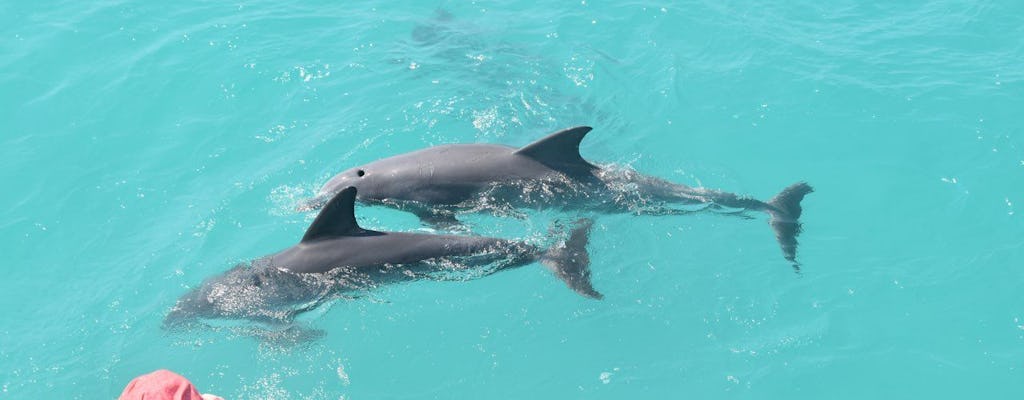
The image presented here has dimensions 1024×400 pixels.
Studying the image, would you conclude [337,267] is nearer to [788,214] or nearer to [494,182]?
[494,182]

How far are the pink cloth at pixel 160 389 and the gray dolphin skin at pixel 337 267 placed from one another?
11.9 ft

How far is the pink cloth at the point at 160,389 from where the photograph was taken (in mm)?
4879

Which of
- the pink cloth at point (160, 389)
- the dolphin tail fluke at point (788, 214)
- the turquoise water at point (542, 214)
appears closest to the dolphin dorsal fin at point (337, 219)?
the turquoise water at point (542, 214)

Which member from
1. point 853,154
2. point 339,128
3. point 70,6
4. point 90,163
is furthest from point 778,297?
point 70,6

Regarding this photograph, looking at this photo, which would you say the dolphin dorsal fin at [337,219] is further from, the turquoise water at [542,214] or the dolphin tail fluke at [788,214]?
the dolphin tail fluke at [788,214]

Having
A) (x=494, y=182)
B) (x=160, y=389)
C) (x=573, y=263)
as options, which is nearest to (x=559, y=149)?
(x=494, y=182)

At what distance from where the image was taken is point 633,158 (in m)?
12.3

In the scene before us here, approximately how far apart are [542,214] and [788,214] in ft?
11.4

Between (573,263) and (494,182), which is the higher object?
(494,182)

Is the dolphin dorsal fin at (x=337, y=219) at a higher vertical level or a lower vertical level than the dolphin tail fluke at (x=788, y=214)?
higher

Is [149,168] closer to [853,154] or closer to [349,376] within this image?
[349,376]

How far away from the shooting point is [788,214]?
36.7 ft

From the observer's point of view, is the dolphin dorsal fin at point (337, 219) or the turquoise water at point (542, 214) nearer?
the dolphin dorsal fin at point (337, 219)

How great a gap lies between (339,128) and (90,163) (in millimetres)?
3886
